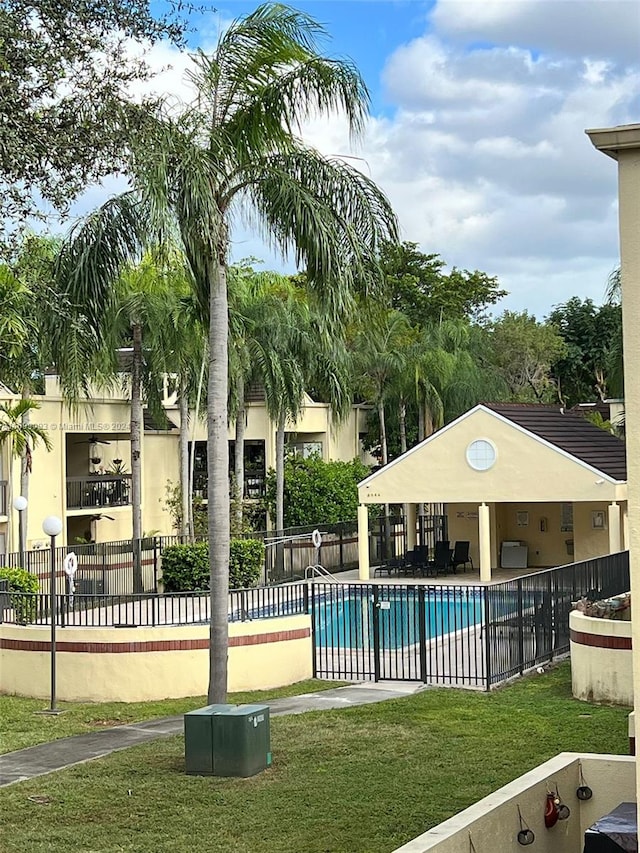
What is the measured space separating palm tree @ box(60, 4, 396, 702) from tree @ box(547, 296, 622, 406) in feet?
158

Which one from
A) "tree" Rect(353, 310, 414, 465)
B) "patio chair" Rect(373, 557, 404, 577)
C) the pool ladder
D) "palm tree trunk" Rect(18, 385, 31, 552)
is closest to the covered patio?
"patio chair" Rect(373, 557, 404, 577)

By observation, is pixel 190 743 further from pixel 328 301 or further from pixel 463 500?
pixel 463 500

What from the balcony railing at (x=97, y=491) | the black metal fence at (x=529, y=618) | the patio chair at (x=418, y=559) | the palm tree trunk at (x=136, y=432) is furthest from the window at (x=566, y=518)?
the black metal fence at (x=529, y=618)

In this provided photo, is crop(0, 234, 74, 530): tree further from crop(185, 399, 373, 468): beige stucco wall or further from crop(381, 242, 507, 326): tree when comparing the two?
crop(381, 242, 507, 326): tree

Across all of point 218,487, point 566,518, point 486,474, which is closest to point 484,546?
point 486,474

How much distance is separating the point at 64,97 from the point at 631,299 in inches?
320

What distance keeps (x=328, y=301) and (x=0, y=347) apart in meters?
4.16

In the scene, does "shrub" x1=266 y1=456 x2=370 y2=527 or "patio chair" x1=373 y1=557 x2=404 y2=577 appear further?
"shrub" x1=266 y1=456 x2=370 y2=527

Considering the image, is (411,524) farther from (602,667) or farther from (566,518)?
(602,667)

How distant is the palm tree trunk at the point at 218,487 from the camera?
1444 cm

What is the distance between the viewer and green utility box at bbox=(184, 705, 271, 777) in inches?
498

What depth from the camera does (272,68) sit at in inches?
582

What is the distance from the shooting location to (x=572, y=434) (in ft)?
107

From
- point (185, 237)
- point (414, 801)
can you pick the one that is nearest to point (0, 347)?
point (185, 237)
